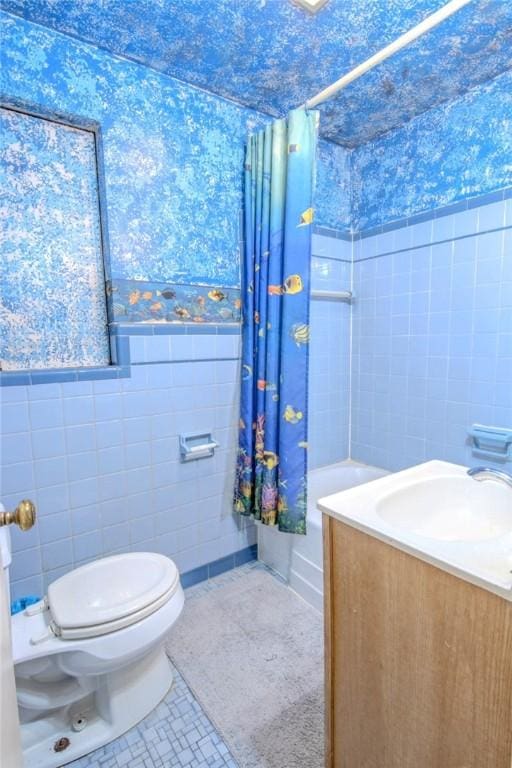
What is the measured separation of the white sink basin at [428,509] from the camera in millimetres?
742

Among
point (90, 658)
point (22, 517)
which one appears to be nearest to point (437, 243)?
point (22, 517)

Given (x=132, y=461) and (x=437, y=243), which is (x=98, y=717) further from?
(x=437, y=243)

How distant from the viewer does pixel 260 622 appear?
162 centimetres

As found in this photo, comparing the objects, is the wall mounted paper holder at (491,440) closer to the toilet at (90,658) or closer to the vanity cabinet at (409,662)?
the vanity cabinet at (409,662)

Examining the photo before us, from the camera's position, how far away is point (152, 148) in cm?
156

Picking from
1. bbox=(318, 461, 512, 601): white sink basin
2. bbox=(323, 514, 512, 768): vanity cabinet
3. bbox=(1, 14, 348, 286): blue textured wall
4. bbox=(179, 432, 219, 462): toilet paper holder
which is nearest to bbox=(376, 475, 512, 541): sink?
bbox=(318, 461, 512, 601): white sink basin

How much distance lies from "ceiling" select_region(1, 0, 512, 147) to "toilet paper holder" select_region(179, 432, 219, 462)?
1557mm

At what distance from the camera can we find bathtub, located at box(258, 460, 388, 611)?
1.69m

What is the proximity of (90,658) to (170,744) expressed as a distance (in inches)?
15.5

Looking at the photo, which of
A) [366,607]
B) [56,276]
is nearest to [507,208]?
[366,607]

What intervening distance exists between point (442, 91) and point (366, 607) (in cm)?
214

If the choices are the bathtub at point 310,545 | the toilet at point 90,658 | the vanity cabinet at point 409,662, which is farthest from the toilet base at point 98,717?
the bathtub at point 310,545

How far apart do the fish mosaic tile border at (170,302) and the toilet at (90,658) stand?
0.99 meters

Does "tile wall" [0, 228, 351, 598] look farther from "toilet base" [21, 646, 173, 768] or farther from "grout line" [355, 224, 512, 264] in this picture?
"grout line" [355, 224, 512, 264]
